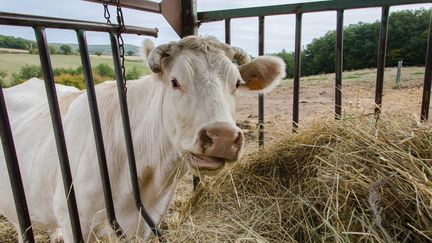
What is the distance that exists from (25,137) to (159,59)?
150cm

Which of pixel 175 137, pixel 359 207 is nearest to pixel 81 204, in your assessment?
pixel 175 137

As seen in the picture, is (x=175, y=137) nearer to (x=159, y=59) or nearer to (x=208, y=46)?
(x=159, y=59)

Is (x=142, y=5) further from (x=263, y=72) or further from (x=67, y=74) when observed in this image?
(x=67, y=74)

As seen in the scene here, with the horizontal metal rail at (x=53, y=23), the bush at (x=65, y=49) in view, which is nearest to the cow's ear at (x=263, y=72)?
the horizontal metal rail at (x=53, y=23)

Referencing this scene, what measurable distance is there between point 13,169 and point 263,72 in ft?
5.23

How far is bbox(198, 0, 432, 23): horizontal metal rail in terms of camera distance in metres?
2.09

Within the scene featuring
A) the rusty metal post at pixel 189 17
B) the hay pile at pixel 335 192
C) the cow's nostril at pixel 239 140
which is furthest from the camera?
the rusty metal post at pixel 189 17

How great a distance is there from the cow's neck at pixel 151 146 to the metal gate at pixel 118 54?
29 centimetres

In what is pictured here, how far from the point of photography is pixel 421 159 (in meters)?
1.32

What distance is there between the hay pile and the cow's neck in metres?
0.34

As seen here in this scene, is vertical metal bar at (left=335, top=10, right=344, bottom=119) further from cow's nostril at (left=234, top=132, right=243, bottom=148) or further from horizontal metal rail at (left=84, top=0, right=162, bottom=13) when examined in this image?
horizontal metal rail at (left=84, top=0, right=162, bottom=13)

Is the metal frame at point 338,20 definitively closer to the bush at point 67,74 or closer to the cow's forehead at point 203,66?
the cow's forehead at point 203,66

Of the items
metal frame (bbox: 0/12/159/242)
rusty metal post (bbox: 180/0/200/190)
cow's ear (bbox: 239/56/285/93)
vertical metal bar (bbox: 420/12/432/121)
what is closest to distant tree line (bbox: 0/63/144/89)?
rusty metal post (bbox: 180/0/200/190)

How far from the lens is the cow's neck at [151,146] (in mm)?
2055
